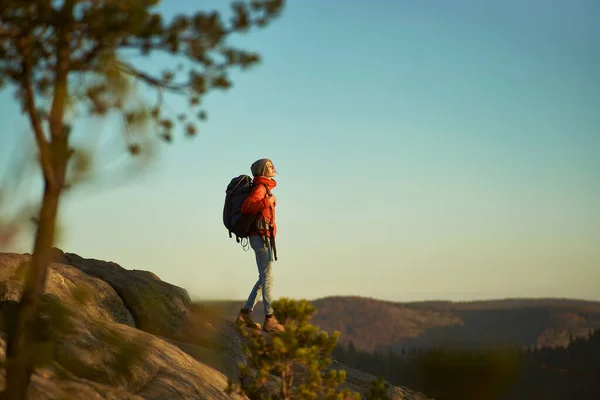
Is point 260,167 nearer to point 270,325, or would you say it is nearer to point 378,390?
point 270,325

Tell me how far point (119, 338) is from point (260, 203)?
4507 mm

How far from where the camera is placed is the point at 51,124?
6723 millimetres

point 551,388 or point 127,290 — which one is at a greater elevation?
point 127,290

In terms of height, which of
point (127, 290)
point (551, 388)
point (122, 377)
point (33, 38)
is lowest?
point (551, 388)

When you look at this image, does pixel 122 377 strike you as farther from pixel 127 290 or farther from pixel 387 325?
pixel 387 325

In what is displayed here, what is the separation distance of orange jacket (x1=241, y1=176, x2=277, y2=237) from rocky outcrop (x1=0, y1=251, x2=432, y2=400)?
7.78 feet

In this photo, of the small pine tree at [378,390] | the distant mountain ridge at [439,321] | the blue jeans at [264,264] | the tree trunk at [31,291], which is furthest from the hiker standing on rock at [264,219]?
the distant mountain ridge at [439,321]

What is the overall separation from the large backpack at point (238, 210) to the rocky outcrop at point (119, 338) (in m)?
2.03

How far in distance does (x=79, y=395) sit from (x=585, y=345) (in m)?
123

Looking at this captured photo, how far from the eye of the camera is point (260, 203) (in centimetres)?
1351

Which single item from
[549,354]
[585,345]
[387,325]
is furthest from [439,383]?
[387,325]

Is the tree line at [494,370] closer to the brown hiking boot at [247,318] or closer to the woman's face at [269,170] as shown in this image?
the brown hiking boot at [247,318]

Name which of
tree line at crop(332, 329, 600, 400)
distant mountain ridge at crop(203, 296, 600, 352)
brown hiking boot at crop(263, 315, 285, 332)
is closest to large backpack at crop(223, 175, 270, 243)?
brown hiking boot at crop(263, 315, 285, 332)

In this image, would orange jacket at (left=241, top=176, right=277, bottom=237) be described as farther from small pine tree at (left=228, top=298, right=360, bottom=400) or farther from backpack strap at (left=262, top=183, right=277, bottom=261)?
small pine tree at (left=228, top=298, right=360, bottom=400)
